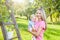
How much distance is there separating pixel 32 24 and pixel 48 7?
0.61 m

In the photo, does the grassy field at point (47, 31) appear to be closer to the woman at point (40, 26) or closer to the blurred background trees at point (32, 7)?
the blurred background trees at point (32, 7)

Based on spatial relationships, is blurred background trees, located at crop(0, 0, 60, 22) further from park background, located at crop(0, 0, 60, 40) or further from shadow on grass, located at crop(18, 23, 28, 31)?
shadow on grass, located at crop(18, 23, 28, 31)

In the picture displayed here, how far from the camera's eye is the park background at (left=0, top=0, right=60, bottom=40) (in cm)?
220

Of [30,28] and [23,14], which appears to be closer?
[30,28]

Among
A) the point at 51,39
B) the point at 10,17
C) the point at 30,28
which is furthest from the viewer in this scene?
the point at 51,39

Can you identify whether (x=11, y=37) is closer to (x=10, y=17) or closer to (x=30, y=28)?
(x=10, y=17)

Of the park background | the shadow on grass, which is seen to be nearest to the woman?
the park background

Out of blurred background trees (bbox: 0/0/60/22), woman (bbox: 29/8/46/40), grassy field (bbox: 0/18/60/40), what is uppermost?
blurred background trees (bbox: 0/0/60/22)

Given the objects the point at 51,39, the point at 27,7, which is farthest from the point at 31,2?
the point at 51,39

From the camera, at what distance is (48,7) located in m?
2.49

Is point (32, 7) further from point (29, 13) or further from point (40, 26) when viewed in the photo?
point (40, 26)

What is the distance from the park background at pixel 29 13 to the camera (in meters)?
2.20

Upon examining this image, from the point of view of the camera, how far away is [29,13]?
2.34m

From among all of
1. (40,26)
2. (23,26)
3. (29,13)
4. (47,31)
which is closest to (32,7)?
(29,13)
